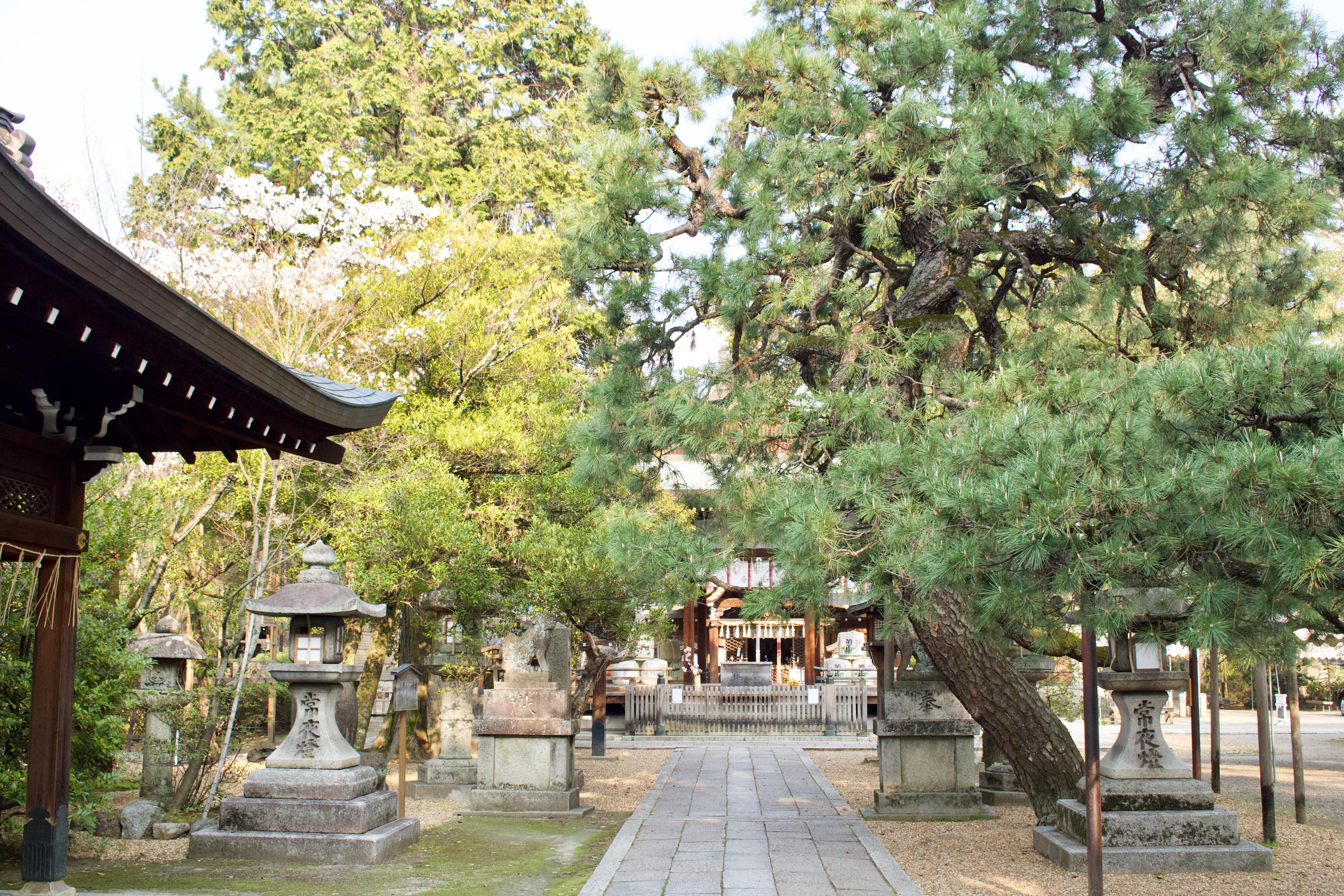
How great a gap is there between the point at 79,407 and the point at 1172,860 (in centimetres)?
698

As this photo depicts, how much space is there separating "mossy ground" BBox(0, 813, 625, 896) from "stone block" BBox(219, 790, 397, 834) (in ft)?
0.92

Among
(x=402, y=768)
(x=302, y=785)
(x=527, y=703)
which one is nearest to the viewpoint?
(x=302, y=785)

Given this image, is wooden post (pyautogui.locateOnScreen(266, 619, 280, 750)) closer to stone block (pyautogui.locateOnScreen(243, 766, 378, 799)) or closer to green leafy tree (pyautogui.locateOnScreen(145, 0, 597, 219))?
stone block (pyautogui.locateOnScreen(243, 766, 378, 799))

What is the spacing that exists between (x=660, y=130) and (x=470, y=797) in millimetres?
6552

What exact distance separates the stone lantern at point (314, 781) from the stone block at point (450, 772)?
111 inches

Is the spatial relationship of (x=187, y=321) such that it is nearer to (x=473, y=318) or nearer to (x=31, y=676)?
(x=31, y=676)

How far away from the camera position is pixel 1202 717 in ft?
77.1

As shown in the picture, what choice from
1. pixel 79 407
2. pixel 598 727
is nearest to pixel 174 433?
pixel 79 407

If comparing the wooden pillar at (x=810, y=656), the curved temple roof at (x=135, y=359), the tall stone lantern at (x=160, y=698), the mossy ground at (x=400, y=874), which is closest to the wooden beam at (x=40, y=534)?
the curved temple roof at (x=135, y=359)

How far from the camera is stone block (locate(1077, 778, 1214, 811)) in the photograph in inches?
256

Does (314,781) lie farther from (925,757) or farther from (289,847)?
(925,757)

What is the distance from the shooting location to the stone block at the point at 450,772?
34.0 ft

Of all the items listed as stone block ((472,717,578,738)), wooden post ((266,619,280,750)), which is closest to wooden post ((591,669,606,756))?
wooden post ((266,619,280,750))

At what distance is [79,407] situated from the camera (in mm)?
4938
